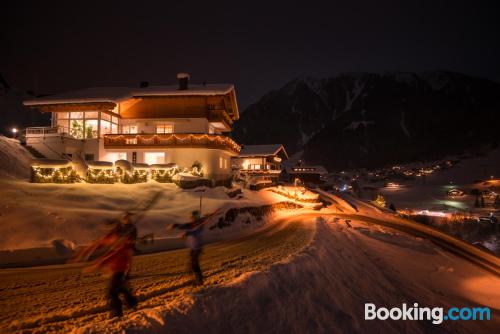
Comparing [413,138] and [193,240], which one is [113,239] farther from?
[413,138]

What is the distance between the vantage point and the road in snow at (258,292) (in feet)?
18.0

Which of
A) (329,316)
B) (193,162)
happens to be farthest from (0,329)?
(193,162)

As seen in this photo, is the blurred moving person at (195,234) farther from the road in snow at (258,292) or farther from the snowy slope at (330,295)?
the snowy slope at (330,295)

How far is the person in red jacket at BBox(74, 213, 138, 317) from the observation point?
5.39m

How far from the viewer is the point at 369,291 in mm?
9492

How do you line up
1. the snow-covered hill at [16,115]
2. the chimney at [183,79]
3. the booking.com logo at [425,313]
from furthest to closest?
1. the snow-covered hill at [16,115]
2. the chimney at [183,79]
3. the booking.com logo at [425,313]

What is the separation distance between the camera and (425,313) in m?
9.29

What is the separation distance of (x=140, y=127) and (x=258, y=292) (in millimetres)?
26891

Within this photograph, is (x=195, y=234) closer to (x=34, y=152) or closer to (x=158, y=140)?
(x=158, y=140)

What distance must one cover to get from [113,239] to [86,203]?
10.8 m

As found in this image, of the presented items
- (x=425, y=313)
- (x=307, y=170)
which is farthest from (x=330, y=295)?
(x=307, y=170)

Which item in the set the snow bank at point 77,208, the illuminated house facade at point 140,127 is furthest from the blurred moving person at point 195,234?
the illuminated house facade at point 140,127

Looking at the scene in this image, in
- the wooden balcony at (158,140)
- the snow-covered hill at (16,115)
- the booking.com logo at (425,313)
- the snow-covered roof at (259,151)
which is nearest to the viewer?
the booking.com logo at (425,313)

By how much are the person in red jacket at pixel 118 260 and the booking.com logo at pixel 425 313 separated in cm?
622
